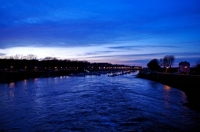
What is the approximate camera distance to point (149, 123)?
13938 mm

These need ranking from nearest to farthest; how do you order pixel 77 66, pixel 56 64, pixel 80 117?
pixel 80 117 < pixel 56 64 < pixel 77 66

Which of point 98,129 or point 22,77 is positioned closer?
point 98,129

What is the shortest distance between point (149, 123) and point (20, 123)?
8392 mm

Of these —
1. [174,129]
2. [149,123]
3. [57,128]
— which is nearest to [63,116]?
[57,128]

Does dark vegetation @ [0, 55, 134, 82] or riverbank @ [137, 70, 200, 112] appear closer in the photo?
riverbank @ [137, 70, 200, 112]

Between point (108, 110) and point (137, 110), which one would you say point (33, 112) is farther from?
point (137, 110)

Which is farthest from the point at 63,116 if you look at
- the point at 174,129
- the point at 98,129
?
the point at 174,129

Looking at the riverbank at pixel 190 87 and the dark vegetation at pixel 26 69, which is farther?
the dark vegetation at pixel 26 69

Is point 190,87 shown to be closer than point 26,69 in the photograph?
Yes

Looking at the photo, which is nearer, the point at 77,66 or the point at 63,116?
the point at 63,116

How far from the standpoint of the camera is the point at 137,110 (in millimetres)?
18250

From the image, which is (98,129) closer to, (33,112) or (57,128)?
(57,128)

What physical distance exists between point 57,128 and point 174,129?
22.9 feet

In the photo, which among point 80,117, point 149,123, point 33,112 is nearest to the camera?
point 149,123
